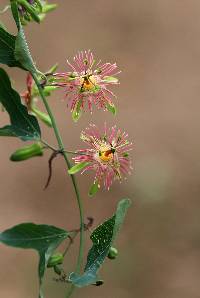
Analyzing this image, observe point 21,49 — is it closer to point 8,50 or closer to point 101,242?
point 8,50

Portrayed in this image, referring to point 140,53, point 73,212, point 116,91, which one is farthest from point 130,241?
point 140,53

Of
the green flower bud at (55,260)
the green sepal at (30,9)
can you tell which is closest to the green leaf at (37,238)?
the green flower bud at (55,260)

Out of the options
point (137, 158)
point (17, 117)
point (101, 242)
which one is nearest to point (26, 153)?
point (17, 117)

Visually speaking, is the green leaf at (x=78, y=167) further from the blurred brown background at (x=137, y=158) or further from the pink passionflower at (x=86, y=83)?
the blurred brown background at (x=137, y=158)

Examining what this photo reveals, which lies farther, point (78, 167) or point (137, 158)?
point (137, 158)

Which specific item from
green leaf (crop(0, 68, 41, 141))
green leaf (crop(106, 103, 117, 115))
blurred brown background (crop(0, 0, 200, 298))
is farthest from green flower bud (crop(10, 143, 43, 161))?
blurred brown background (crop(0, 0, 200, 298))

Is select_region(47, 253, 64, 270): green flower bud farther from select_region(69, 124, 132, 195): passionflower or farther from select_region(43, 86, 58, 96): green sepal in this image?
select_region(43, 86, 58, 96): green sepal
